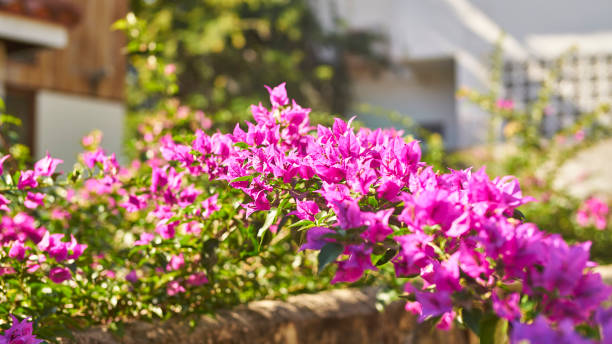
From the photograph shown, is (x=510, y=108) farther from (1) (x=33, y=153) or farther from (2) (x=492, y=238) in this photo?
(2) (x=492, y=238)

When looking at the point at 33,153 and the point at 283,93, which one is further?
the point at 33,153

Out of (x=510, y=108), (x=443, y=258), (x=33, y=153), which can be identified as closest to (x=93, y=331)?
(x=443, y=258)

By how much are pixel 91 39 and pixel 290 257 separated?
6649 millimetres

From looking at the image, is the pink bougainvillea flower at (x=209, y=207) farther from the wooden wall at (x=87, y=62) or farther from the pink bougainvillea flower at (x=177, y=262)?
the wooden wall at (x=87, y=62)

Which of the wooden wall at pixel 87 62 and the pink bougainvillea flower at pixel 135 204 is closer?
the pink bougainvillea flower at pixel 135 204

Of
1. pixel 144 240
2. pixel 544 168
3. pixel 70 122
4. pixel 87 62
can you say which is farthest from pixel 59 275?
pixel 87 62

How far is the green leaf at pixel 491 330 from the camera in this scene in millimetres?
950

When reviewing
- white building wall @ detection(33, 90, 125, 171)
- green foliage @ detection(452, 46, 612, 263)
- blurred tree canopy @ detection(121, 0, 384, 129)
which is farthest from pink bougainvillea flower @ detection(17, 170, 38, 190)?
blurred tree canopy @ detection(121, 0, 384, 129)

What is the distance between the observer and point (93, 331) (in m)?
1.52

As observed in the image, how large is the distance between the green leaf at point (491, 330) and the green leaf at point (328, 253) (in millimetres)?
236

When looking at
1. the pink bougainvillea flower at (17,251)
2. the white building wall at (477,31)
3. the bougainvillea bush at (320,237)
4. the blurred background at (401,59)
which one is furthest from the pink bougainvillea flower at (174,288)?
the white building wall at (477,31)

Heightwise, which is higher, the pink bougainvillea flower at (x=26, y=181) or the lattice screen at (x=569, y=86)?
the lattice screen at (x=569, y=86)

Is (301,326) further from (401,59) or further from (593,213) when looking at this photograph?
(401,59)

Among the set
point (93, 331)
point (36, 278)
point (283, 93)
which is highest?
point (283, 93)
